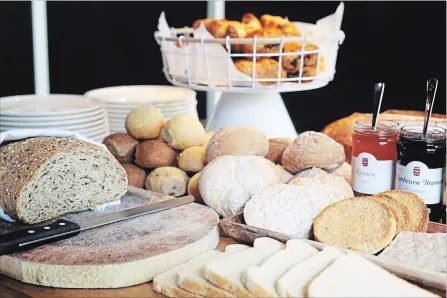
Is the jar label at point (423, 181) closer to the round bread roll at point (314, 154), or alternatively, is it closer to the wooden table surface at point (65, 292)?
the round bread roll at point (314, 154)

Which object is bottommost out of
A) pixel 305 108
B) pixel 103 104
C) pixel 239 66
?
pixel 305 108

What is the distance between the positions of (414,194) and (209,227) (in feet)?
1.60

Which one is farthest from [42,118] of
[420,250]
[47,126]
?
[420,250]

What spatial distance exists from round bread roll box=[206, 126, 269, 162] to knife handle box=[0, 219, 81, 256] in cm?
48

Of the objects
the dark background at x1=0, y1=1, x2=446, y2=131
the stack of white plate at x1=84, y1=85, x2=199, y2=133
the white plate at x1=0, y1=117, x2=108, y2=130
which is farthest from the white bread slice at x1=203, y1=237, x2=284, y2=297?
the dark background at x1=0, y1=1, x2=446, y2=131

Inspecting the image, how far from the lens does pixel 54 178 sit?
136 cm

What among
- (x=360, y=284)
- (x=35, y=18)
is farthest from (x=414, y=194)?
(x=35, y=18)

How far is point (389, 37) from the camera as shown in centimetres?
381

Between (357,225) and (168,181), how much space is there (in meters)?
0.58

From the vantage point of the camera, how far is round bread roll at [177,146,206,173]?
1656 millimetres

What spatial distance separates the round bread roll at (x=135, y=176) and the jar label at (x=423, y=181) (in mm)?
727

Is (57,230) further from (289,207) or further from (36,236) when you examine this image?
(289,207)

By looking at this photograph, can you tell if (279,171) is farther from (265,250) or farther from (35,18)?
(35,18)

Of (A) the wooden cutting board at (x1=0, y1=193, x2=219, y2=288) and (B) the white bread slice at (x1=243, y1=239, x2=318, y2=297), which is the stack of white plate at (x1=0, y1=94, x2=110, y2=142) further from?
(B) the white bread slice at (x1=243, y1=239, x2=318, y2=297)
